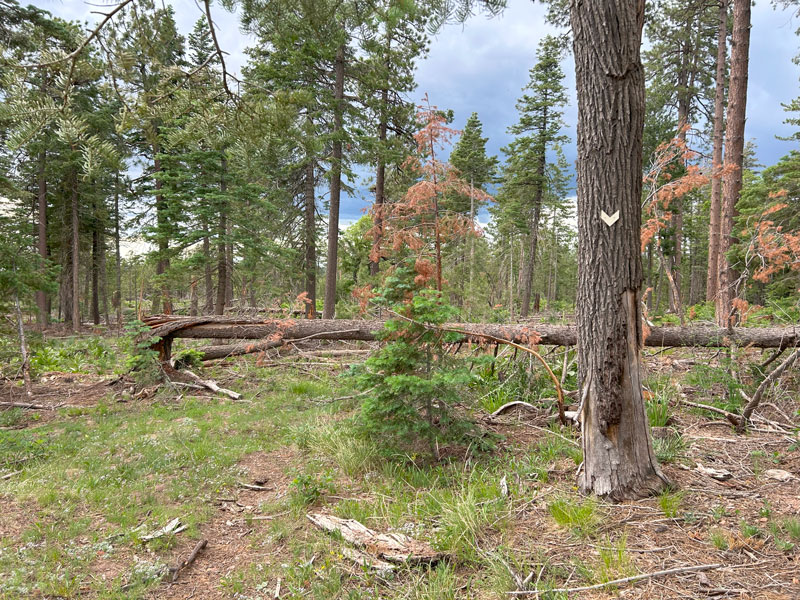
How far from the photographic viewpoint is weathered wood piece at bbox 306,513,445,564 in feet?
9.66

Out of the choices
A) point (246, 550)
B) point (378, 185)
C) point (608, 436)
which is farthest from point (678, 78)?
point (246, 550)

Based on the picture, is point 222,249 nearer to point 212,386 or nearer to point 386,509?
point 212,386

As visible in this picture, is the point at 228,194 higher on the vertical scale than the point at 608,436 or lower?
higher

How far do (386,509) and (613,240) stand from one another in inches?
116

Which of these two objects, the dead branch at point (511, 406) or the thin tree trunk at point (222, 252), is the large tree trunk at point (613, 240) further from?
the thin tree trunk at point (222, 252)

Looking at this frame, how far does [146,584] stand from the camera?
305 cm

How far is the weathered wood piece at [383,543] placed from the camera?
9.66 ft

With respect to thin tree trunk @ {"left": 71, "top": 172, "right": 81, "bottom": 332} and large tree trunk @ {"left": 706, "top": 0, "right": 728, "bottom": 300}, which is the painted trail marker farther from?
thin tree trunk @ {"left": 71, "top": 172, "right": 81, "bottom": 332}

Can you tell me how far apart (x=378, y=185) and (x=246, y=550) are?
14.0 m

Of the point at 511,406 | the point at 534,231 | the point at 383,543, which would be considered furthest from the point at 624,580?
the point at 534,231

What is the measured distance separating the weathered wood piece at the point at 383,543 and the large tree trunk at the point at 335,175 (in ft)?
36.5

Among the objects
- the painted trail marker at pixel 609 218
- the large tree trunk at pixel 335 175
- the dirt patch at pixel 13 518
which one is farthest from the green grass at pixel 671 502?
the large tree trunk at pixel 335 175

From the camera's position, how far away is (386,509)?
3.64m

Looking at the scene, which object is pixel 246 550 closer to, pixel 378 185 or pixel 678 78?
pixel 378 185
